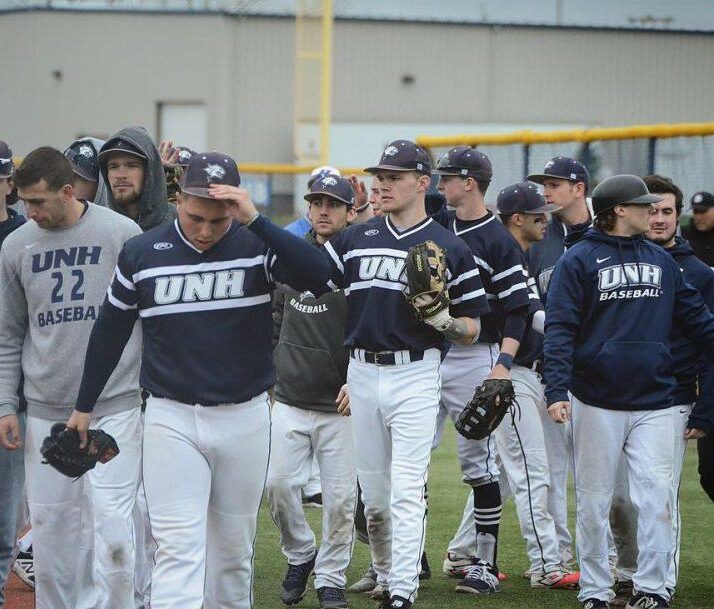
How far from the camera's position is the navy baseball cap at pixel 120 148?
613 centimetres

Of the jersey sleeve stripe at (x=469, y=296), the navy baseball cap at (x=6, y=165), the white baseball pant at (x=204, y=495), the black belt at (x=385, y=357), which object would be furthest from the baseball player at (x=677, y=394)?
the navy baseball cap at (x=6, y=165)

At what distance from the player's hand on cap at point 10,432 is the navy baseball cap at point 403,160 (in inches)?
79.6

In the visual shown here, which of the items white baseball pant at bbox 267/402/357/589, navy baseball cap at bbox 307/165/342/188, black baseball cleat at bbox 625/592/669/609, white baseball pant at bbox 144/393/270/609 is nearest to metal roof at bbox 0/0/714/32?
navy baseball cap at bbox 307/165/342/188

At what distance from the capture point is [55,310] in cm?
545

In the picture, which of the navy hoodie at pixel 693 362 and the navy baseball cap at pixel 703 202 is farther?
the navy baseball cap at pixel 703 202

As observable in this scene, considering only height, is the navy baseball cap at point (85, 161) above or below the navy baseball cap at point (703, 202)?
above

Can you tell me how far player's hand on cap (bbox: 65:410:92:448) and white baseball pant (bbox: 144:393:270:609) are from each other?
262 mm

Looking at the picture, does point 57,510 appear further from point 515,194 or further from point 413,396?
point 515,194

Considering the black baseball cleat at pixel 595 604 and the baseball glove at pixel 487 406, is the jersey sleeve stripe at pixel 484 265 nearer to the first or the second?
the baseball glove at pixel 487 406

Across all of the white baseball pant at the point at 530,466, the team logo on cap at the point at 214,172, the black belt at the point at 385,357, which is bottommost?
the white baseball pant at the point at 530,466

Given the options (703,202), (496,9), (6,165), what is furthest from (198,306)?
(496,9)

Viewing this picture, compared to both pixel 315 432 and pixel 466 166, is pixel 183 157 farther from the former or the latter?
pixel 315 432

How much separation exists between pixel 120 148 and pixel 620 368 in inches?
101

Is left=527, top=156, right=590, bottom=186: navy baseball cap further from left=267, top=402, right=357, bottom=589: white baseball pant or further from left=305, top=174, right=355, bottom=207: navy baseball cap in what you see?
Answer: left=267, top=402, right=357, bottom=589: white baseball pant
